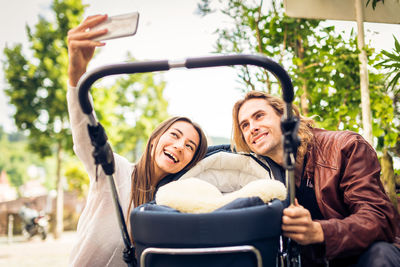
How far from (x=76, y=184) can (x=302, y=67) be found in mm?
13501

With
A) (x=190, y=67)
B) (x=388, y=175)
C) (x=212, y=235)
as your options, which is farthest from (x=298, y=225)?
(x=388, y=175)

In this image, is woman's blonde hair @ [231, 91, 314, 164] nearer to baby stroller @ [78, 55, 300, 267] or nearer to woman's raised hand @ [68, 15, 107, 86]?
baby stroller @ [78, 55, 300, 267]

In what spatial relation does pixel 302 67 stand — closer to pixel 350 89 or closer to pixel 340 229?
pixel 350 89

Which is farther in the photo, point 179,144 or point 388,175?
point 388,175

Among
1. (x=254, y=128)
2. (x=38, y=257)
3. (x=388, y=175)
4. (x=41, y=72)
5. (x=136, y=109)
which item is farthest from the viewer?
(x=136, y=109)

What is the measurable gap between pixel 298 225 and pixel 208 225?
1.22 feet

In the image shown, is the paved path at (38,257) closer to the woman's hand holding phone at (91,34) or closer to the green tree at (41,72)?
the green tree at (41,72)

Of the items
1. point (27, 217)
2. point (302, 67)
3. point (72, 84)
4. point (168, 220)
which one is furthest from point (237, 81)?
point (27, 217)

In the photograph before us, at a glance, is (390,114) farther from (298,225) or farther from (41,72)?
(41,72)

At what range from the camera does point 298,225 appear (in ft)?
4.10

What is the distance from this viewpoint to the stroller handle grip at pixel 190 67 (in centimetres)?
115

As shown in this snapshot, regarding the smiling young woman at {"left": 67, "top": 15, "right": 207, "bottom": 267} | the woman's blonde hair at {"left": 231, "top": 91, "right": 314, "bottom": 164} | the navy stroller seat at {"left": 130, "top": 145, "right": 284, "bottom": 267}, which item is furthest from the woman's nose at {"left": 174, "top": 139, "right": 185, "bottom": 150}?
the navy stroller seat at {"left": 130, "top": 145, "right": 284, "bottom": 267}

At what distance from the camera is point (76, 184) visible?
14828mm

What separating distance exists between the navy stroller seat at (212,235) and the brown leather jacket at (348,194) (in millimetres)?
325
